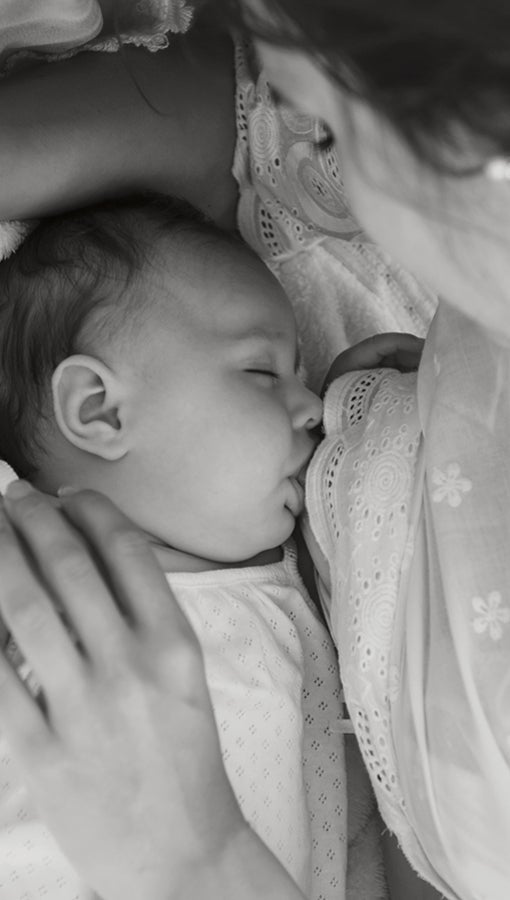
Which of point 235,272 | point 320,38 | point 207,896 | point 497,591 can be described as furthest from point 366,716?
point 320,38

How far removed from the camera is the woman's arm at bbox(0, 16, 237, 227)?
112 centimetres

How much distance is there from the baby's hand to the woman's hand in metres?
0.60

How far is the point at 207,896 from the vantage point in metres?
0.73

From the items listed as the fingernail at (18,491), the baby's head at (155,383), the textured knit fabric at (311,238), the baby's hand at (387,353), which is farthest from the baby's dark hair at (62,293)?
the fingernail at (18,491)

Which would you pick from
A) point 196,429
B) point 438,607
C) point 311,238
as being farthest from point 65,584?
point 311,238

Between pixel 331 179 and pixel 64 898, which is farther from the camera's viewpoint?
pixel 331 179

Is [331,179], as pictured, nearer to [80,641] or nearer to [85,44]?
[85,44]

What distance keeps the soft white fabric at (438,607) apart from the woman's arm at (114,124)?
0.42 metres

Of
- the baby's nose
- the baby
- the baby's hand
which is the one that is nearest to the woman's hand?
the baby

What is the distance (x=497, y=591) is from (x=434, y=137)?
1.43 feet

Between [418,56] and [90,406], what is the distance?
0.72m

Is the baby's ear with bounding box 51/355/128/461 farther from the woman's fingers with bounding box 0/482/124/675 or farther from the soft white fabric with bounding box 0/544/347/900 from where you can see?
the woman's fingers with bounding box 0/482/124/675

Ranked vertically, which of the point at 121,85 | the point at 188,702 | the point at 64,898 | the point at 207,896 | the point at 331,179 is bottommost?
the point at 64,898

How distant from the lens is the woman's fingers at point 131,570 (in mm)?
703
